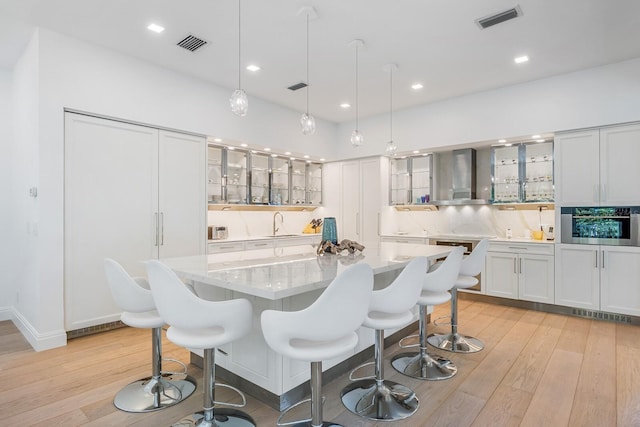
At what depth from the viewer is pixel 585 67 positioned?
4234 millimetres

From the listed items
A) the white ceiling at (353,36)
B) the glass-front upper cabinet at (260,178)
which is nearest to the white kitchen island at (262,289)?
the white ceiling at (353,36)

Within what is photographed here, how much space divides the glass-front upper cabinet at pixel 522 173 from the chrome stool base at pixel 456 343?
2545 mm

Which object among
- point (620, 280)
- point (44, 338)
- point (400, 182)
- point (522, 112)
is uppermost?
point (522, 112)

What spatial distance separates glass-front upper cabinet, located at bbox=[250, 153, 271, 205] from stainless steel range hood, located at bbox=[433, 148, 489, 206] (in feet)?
9.27

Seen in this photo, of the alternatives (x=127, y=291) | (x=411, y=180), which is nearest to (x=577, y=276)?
(x=411, y=180)

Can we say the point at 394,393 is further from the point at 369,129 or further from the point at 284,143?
the point at 369,129

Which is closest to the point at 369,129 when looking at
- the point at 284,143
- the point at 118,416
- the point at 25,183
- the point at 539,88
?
the point at 284,143

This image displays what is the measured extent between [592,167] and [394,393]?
3848mm

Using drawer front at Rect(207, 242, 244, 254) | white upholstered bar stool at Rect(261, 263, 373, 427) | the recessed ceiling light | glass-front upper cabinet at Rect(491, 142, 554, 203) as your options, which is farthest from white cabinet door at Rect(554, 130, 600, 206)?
the recessed ceiling light

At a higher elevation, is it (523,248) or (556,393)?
(523,248)

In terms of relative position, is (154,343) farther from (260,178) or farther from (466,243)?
(466,243)

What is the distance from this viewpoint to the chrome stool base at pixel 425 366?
2730 millimetres

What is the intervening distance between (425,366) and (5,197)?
202 inches

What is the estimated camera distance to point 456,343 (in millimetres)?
3326
